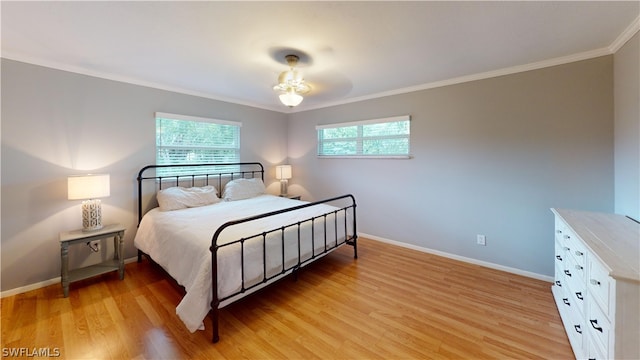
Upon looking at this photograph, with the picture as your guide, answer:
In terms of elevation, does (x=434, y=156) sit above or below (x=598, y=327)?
above

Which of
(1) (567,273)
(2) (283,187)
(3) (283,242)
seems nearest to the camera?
(1) (567,273)

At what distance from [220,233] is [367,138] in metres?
2.83

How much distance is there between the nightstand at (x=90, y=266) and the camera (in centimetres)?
248

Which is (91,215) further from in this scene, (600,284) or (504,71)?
(504,71)

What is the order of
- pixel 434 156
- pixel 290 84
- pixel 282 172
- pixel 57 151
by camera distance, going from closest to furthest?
pixel 290 84 < pixel 57 151 < pixel 434 156 < pixel 282 172

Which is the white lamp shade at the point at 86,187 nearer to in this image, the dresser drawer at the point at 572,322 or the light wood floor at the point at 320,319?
the light wood floor at the point at 320,319

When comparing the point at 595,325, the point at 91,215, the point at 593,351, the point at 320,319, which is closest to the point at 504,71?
the point at 595,325

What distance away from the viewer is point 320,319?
2145 mm

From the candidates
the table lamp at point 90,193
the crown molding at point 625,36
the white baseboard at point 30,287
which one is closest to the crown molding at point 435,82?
the crown molding at point 625,36

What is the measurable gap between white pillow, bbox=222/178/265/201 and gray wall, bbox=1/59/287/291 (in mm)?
1091

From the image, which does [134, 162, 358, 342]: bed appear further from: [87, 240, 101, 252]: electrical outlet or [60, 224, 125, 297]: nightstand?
[87, 240, 101, 252]: electrical outlet

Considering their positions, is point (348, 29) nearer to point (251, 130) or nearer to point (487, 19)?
point (487, 19)

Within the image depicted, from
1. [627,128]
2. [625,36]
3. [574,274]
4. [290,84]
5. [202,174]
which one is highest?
[625,36]

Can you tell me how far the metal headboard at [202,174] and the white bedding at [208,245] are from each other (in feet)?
1.60
